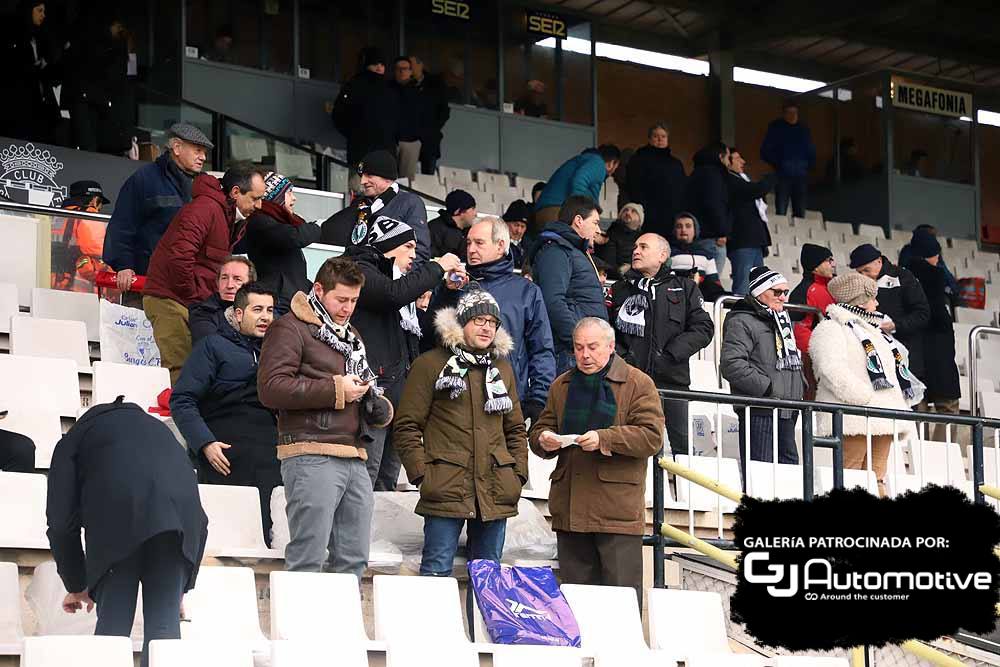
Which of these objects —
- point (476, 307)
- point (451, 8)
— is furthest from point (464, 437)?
point (451, 8)

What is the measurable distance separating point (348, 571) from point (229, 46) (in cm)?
1054

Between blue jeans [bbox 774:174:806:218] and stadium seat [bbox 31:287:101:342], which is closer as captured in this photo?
stadium seat [bbox 31:287:101:342]

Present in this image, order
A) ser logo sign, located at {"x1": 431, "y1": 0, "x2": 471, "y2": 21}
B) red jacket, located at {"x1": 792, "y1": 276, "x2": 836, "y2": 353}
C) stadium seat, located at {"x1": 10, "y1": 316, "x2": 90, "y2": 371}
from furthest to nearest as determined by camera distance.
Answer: ser logo sign, located at {"x1": 431, "y1": 0, "x2": 471, "y2": 21} → red jacket, located at {"x1": 792, "y1": 276, "x2": 836, "y2": 353} → stadium seat, located at {"x1": 10, "y1": 316, "x2": 90, "y2": 371}

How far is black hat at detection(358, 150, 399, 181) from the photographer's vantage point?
7523mm

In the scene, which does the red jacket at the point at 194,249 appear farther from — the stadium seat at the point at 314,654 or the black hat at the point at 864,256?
the black hat at the point at 864,256

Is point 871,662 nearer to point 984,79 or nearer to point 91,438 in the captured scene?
point 91,438

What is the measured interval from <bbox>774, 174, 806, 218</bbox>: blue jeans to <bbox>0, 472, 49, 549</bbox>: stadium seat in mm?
12805

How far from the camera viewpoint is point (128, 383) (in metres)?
7.91

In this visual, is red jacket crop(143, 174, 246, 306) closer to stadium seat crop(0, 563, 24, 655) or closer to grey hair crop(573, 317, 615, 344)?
grey hair crop(573, 317, 615, 344)

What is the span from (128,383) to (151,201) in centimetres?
120

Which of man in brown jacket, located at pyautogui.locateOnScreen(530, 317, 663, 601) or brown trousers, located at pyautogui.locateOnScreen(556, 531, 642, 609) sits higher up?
man in brown jacket, located at pyautogui.locateOnScreen(530, 317, 663, 601)

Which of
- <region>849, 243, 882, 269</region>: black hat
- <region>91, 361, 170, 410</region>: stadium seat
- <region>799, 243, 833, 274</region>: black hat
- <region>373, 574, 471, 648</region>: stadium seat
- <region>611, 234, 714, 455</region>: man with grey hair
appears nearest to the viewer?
<region>373, 574, 471, 648</region>: stadium seat

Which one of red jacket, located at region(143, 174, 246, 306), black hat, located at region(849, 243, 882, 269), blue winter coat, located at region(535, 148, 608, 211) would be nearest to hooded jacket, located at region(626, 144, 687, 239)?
blue winter coat, located at region(535, 148, 608, 211)

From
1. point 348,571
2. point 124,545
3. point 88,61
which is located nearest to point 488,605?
point 348,571
